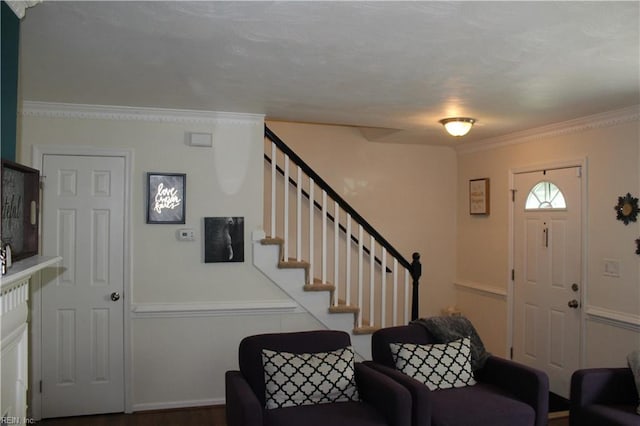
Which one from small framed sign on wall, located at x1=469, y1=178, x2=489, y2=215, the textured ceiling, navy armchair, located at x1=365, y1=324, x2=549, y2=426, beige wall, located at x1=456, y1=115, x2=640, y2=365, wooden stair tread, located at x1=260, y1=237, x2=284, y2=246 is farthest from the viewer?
small framed sign on wall, located at x1=469, y1=178, x2=489, y2=215

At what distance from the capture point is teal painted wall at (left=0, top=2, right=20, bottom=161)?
1.99m

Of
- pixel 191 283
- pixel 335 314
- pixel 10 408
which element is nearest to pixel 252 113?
pixel 191 283

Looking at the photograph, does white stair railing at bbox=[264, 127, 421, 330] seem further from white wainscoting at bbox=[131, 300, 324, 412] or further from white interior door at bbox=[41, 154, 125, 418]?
white interior door at bbox=[41, 154, 125, 418]

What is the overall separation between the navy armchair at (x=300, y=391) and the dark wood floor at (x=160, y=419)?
3.32ft

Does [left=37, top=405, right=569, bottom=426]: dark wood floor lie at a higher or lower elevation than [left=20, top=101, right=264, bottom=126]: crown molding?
lower

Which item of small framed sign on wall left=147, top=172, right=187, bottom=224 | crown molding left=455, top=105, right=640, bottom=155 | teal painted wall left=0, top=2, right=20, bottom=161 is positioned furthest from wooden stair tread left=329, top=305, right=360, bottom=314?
teal painted wall left=0, top=2, right=20, bottom=161

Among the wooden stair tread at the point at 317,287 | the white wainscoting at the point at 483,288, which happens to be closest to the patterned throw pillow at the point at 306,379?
the wooden stair tread at the point at 317,287

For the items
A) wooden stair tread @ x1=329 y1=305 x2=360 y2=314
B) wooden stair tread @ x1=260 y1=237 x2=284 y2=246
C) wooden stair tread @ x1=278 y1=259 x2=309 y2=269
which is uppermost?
wooden stair tread @ x1=260 y1=237 x2=284 y2=246

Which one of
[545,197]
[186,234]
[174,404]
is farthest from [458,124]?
[174,404]

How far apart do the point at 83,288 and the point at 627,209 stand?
4.19 meters

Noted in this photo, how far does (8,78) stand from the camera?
2.09 m

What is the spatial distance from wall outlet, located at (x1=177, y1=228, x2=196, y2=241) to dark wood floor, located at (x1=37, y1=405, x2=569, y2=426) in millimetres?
1351

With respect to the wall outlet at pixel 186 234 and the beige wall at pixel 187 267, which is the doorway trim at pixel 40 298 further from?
the wall outlet at pixel 186 234

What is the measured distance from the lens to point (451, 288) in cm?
620
